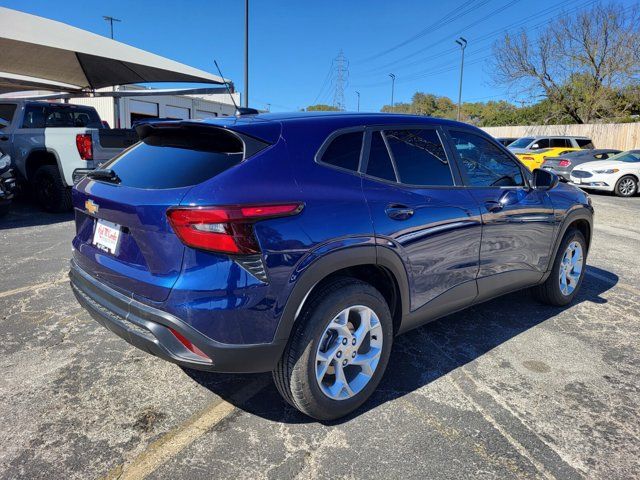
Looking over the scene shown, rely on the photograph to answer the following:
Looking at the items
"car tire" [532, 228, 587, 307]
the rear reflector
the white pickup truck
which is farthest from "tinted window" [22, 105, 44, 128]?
"car tire" [532, 228, 587, 307]

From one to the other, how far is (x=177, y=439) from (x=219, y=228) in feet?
3.87

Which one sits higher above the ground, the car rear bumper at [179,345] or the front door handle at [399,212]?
the front door handle at [399,212]

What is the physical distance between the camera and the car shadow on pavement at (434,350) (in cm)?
279

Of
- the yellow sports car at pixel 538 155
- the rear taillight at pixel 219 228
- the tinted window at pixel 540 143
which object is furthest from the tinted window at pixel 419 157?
the tinted window at pixel 540 143

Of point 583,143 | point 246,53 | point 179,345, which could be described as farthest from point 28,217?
point 583,143

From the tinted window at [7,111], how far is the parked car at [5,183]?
→ 1.73 m

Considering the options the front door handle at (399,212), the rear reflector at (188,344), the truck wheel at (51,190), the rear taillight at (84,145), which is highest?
the rear taillight at (84,145)

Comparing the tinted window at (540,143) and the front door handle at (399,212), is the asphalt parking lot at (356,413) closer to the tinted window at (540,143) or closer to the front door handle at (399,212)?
the front door handle at (399,212)

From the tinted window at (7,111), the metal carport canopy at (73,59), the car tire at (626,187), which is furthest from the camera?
the car tire at (626,187)

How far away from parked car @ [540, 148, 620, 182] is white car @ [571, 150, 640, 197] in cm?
81

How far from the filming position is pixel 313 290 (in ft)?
7.86

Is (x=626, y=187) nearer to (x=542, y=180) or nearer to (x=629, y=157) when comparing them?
(x=629, y=157)

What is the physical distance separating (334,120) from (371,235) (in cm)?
71

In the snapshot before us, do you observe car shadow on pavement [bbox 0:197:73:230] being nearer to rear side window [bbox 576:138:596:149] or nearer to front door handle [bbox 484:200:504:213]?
front door handle [bbox 484:200:504:213]
